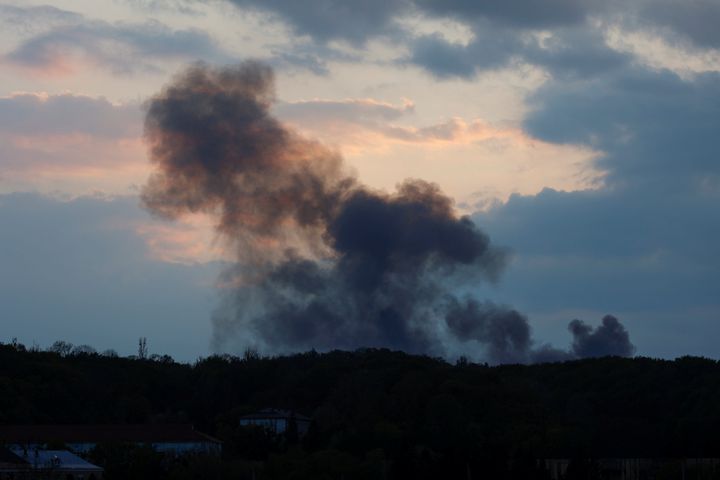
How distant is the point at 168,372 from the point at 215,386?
6027 mm

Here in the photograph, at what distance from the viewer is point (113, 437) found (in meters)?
82.9

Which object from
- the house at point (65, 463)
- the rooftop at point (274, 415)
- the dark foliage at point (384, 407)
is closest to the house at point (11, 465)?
the house at point (65, 463)

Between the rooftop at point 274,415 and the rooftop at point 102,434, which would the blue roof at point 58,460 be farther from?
the rooftop at point 274,415

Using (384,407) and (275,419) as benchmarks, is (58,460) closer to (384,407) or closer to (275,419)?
(384,407)

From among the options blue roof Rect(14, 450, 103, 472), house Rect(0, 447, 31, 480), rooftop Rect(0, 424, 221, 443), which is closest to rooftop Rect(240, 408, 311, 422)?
rooftop Rect(0, 424, 221, 443)

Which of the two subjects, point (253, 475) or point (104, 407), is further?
point (104, 407)

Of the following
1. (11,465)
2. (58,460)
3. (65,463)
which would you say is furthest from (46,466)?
(65,463)

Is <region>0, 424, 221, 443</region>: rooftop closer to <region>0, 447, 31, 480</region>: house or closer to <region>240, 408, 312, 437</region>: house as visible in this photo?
<region>240, 408, 312, 437</region>: house

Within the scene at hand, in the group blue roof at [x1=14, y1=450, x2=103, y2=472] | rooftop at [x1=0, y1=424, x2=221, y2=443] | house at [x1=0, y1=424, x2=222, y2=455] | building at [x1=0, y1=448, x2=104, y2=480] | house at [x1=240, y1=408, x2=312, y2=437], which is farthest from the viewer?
house at [x1=240, y1=408, x2=312, y2=437]

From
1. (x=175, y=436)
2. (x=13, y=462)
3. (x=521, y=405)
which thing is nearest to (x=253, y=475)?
(x=13, y=462)

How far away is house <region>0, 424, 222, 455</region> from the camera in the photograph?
8062 centimetres

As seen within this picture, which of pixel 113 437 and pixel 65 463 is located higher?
pixel 113 437

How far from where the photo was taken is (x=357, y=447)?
3142 inches

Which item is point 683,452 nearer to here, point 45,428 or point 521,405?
point 521,405
